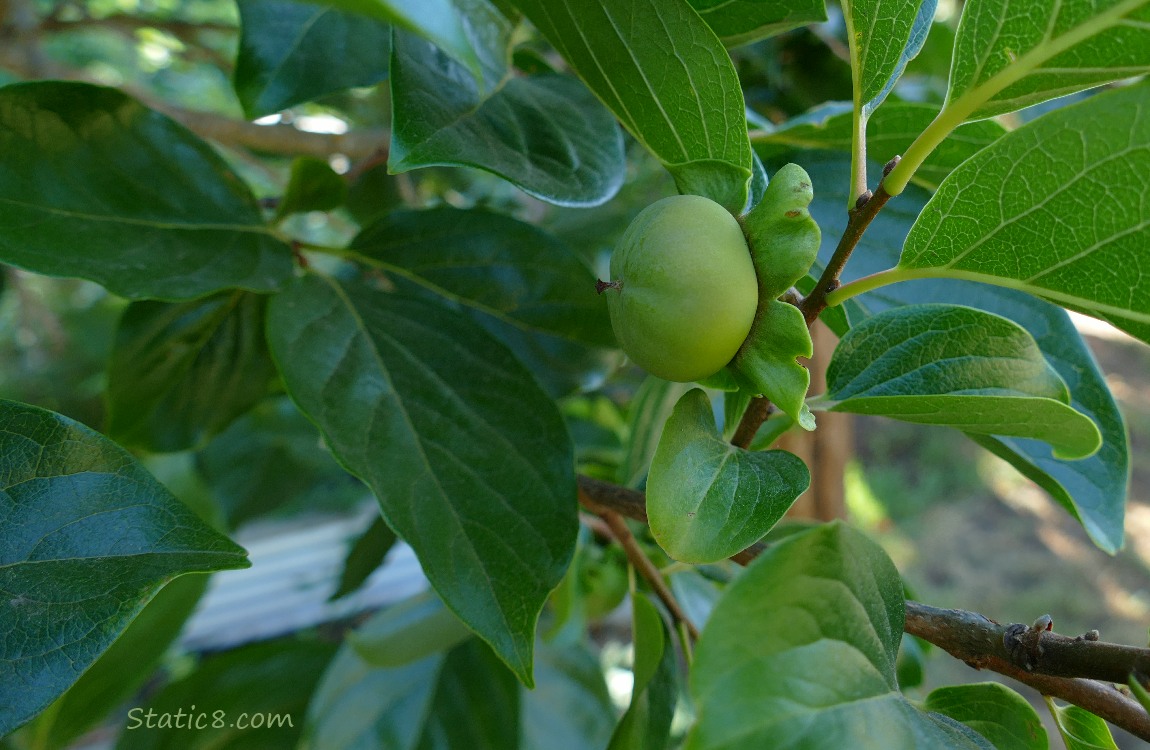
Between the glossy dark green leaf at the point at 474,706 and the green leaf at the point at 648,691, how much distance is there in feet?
1.12

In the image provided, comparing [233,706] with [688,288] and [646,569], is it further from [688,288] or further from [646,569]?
[688,288]

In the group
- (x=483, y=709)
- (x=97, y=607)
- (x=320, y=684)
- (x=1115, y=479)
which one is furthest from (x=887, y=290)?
(x=320, y=684)

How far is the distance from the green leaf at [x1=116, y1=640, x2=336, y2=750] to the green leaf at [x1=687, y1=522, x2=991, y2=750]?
72cm

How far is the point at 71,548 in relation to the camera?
299 millimetres

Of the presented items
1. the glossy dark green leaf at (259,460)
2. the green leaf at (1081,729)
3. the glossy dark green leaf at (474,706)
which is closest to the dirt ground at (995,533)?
the glossy dark green leaf at (474,706)

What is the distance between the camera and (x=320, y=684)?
81cm

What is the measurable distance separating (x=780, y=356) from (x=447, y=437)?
20 cm

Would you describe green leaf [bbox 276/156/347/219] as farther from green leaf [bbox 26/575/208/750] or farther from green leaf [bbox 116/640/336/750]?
green leaf [bbox 116/640/336/750]

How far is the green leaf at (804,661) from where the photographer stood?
0.21m

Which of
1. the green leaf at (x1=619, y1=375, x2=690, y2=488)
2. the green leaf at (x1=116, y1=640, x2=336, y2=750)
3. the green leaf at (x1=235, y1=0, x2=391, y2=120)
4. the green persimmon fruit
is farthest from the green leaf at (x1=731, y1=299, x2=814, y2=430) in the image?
the green leaf at (x1=116, y1=640, x2=336, y2=750)

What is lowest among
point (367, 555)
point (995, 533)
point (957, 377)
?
point (995, 533)

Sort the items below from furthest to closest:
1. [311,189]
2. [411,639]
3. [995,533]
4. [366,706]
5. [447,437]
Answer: [995,533], [366,706], [411,639], [311,189], [447,437]

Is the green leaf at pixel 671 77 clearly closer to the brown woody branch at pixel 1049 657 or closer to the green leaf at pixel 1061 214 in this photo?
the green leaf at pixel 1061 214

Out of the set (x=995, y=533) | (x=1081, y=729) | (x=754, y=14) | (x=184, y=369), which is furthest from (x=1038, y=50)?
(x=995, y=533)
